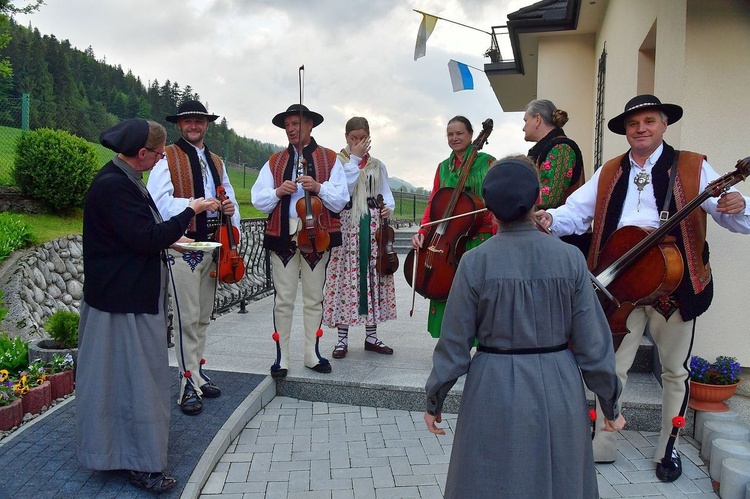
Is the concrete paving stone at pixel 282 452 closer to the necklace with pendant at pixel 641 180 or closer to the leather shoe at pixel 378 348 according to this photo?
the leather shoe at pixel 378 348

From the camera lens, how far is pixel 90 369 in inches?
118

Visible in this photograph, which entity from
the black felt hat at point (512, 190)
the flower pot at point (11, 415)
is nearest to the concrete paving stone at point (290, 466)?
the flower pot at point (11, 415)

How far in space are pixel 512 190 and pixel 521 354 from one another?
60 cm

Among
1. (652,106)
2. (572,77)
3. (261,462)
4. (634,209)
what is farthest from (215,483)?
(572,77)

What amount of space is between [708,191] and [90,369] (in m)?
3.29

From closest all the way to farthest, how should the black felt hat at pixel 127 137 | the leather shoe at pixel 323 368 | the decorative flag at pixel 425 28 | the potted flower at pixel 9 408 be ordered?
the black felt hat at pixel 127 137 < the potted flower at pixel 9 408 < the leather shoe at pixel 323 368 < the decorative flag at pixel 425 28

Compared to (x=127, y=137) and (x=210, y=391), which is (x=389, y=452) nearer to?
(x=210, y=391)

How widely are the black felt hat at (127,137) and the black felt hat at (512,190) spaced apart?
1.87 m

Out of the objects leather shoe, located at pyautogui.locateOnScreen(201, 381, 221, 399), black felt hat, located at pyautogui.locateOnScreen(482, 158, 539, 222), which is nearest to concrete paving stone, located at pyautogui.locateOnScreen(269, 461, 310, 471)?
leather shoe, located at pyautogui.locateOnScreen(201, 381, 221, 399)

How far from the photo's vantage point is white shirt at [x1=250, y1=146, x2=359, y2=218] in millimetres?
4569

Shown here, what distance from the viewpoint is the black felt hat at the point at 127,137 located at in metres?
2.97

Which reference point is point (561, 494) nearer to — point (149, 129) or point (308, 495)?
point (308, 495)

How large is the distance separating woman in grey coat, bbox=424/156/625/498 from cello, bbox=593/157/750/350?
1178 mm

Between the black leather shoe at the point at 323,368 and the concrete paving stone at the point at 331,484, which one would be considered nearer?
the concrete paving stone at the point at 331,484
